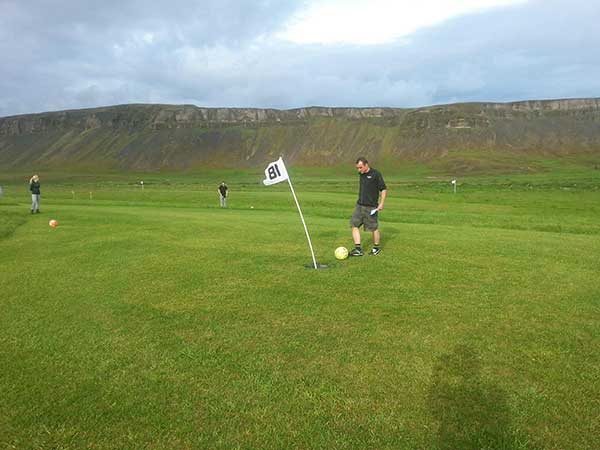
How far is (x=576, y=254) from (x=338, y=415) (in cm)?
1195

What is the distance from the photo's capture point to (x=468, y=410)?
214 inches

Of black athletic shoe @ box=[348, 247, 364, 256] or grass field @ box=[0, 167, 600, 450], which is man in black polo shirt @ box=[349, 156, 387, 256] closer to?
black athletic shoe @ box=[348, 247, 364, 256]

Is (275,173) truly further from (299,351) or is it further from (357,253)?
(299,351)

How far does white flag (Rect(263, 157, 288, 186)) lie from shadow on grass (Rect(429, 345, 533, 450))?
6.86 meters

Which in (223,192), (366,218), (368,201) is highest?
(368,201)

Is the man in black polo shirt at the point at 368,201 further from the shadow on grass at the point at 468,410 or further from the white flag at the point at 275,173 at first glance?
the shadow on grass at the point at 468,410

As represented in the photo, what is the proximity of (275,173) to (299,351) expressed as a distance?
644cm

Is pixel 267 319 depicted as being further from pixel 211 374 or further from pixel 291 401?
pixel 291 401

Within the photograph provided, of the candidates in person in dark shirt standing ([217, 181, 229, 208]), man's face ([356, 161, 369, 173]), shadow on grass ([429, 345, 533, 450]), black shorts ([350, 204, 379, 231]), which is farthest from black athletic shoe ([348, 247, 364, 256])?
person in dark shirt standing ([217, 181, 229, 208])

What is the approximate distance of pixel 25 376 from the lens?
6.33 meters

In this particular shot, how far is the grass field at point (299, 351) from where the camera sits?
5.12 metres

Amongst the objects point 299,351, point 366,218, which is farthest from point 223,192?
point 299,351

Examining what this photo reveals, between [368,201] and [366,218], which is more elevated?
[368,201]

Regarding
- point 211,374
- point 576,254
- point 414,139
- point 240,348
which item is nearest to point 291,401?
point 211,374
